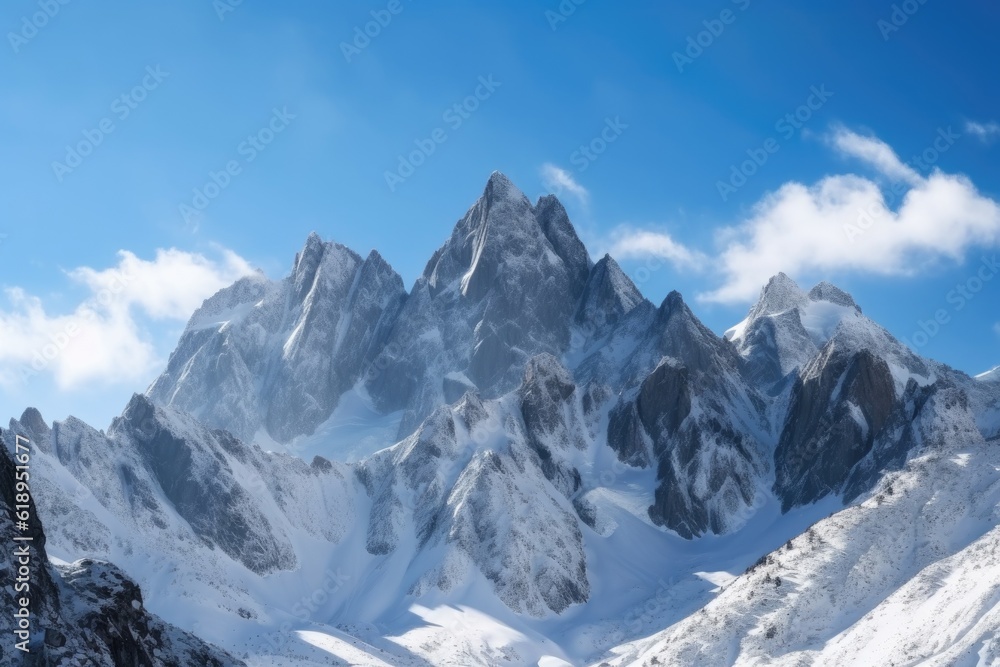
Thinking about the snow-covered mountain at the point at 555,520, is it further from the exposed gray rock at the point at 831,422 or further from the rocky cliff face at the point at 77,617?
the rocky cliff face at the point at 77,617

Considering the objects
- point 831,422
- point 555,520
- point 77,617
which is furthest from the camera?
point 831,422

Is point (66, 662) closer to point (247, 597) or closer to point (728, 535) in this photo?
point (247, 597)

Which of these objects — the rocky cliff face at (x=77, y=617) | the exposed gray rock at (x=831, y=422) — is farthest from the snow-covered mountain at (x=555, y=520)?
the rocky cliff face at (x=77, y=617)

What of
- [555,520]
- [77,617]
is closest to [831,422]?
[555,520]

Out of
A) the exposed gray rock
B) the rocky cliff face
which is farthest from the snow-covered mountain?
the rocky cliff face

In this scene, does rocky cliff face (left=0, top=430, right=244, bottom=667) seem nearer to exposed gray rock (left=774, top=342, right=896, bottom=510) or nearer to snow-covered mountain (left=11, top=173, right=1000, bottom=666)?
snow-covered mountain (left=11, top=173, right=1000, bottom=666)

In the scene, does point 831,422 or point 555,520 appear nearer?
point 555,520

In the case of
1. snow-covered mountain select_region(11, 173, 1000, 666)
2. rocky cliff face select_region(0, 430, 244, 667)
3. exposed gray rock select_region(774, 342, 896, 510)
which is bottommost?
rocky cliff face select_region(0, 430, 244, 667)

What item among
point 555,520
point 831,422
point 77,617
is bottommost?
point 77,617

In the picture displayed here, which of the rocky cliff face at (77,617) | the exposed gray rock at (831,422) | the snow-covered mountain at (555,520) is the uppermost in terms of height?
the exposed gray rock at (831,422)

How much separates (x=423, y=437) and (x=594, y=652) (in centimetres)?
6234

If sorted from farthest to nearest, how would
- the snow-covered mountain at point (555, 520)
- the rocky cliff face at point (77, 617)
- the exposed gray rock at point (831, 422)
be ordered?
the exposed gray rock at point (831, 422)
the snow-covered mountain at point (555, 520)
the rocky cliff face at point (77, 617)

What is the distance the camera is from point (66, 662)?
3378 centimetres

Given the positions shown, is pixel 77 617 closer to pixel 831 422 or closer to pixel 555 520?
pixel 555 520
